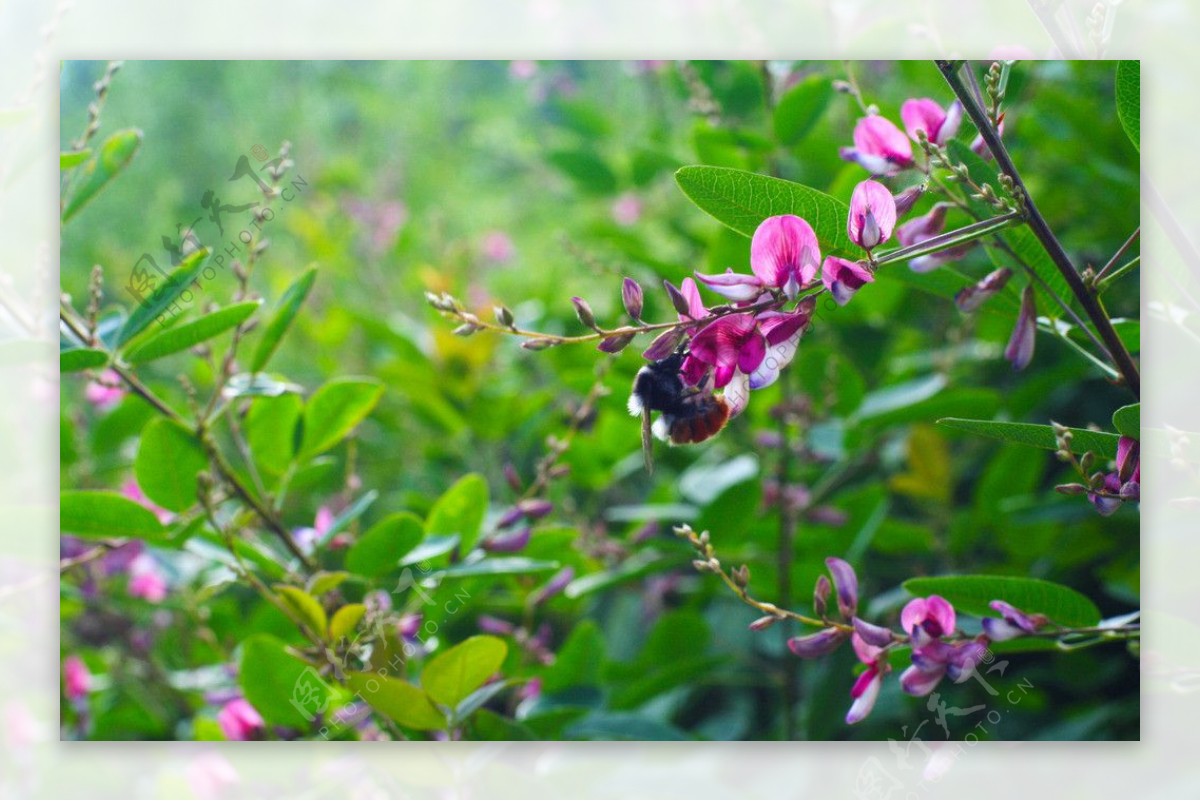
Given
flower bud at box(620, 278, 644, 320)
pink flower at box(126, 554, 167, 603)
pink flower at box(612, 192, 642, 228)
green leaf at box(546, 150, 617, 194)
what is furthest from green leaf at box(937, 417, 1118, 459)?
pink flower at box(612, 192, 642, 228)

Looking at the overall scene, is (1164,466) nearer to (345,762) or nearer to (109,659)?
(345,762)

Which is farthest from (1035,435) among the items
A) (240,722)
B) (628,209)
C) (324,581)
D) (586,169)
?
(628,209)

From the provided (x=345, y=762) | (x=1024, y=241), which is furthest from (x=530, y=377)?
(x=1024, y=241)

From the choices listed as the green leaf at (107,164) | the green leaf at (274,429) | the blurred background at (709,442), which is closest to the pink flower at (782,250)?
the blurred background at (709,442)

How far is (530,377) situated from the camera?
1814 mm

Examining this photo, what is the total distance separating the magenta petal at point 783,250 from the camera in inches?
27.5

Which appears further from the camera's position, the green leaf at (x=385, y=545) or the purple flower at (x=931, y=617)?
the green leaf at (x=385, y=545)

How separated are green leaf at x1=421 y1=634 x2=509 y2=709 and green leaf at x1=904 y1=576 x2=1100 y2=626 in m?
Result: 0.37

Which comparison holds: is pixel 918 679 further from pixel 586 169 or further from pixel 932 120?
pixel 586 169

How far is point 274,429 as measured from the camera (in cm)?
111

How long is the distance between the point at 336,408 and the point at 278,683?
10.8 inches

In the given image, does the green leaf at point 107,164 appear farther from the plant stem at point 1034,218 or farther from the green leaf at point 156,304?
the plant stem at point 1034,218

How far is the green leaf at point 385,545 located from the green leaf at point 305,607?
2.4 inches

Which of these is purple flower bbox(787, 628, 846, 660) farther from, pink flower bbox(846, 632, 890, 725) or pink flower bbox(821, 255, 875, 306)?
pink flower bbox(821, 255, 875, 306)
